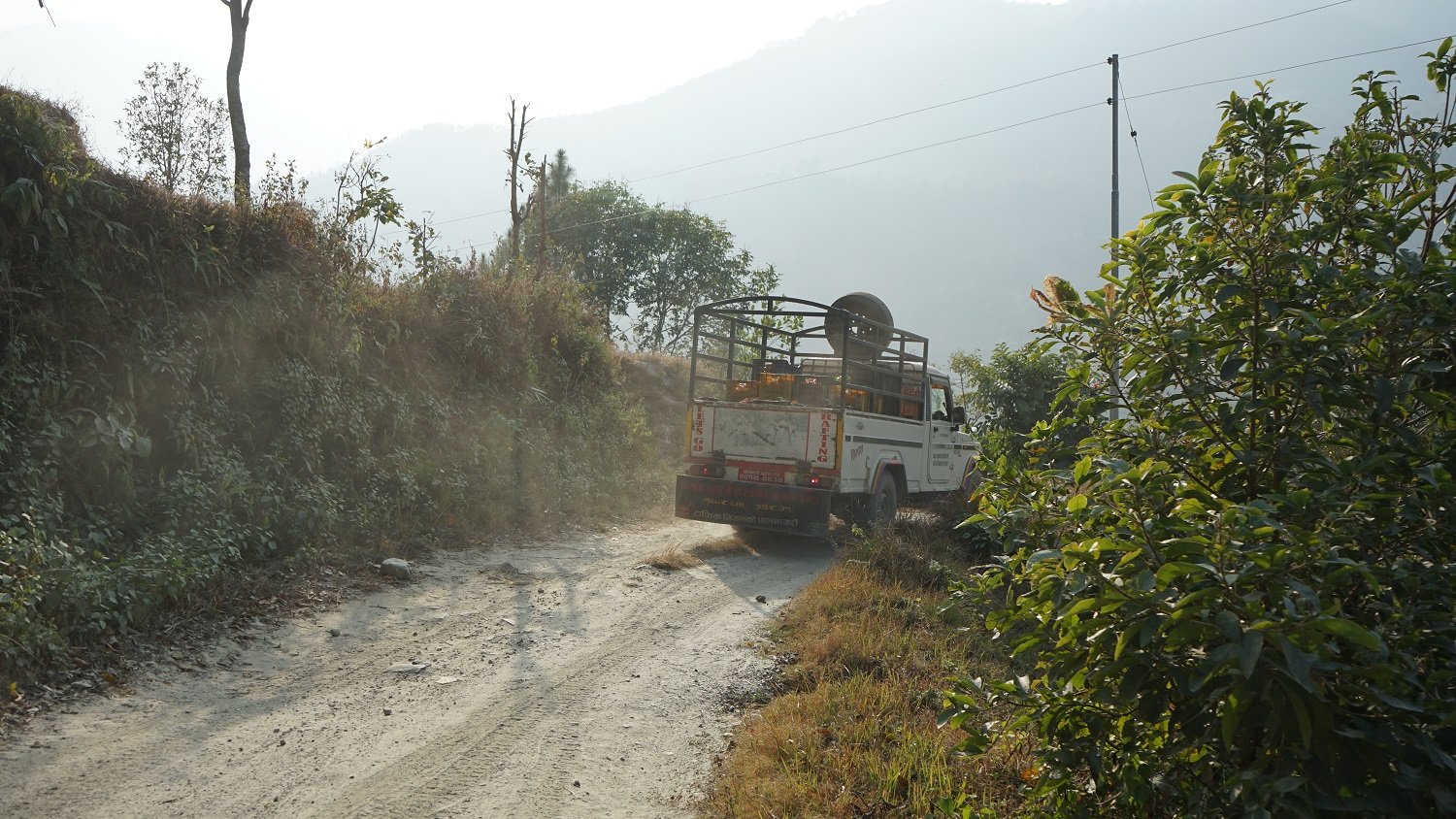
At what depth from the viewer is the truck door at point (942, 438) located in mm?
14391

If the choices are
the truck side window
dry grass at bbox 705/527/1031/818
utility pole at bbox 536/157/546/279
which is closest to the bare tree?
utility pole at bbox 536/157/546/279

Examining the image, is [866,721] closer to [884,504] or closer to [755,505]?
[755,505]

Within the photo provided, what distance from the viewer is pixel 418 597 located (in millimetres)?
8109

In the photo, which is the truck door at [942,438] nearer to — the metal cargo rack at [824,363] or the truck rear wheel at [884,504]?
the metal cargo rack at [824,363]

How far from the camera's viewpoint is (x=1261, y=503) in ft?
7.63

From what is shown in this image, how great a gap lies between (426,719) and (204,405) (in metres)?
5.45

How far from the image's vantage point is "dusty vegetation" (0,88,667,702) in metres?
6.56

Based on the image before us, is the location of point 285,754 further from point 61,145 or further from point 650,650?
point 61,145

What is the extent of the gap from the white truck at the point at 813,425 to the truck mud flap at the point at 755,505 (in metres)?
0.01

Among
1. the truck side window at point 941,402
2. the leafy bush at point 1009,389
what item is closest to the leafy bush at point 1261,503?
the leafy bush at point 1009,389

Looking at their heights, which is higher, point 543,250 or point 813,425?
point 543,250

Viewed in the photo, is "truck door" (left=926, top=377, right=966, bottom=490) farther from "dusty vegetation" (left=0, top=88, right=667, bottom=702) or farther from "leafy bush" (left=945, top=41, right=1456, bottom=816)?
"leafy bush" (left=945, top=41, right=1456, bottom=816)

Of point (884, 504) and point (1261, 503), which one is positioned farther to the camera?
point (884, 504)

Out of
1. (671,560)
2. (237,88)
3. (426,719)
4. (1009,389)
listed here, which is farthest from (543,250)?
(426,719)
